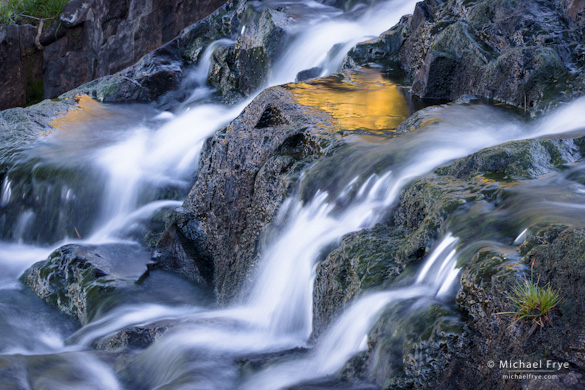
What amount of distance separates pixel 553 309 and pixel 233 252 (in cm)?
325

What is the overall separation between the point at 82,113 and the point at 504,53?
5520 mm

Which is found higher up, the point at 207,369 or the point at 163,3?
the point at 163,3

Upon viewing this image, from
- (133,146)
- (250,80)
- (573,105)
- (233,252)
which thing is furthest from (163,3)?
(573,105)

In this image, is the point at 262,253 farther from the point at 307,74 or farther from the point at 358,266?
the point at 307,74

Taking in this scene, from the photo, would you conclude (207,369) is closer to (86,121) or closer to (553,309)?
(553,309)

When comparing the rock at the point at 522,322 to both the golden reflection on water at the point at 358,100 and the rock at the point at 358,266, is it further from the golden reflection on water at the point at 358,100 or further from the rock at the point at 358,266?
the golden reflection on water at the point at 358,100

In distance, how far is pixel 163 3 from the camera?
36.3 feet

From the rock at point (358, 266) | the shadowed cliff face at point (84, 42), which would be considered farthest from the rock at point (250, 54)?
the rock at point (358, 266)

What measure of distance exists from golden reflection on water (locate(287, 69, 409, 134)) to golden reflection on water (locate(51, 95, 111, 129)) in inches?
146

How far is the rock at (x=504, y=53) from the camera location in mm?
5176

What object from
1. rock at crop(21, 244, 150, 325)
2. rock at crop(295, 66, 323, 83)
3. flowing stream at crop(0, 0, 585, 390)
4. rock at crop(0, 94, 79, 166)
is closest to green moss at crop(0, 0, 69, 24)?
rock at crop(0, 94, 79, 166)

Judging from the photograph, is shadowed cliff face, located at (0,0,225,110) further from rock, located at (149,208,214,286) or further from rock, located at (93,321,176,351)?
rock, located at (93,321,176,351)

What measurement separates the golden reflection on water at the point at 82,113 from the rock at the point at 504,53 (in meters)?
4.40

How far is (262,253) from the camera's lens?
179 inches
